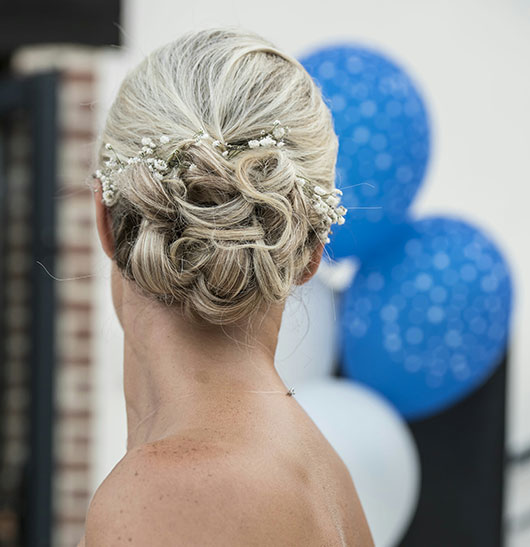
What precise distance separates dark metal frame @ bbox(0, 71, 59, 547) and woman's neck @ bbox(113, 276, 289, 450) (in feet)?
6.18

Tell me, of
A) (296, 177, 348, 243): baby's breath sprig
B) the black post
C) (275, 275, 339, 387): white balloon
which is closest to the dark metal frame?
the black post

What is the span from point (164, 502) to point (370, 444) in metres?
1.07

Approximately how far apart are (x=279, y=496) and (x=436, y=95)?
246cm

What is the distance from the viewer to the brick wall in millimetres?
2826

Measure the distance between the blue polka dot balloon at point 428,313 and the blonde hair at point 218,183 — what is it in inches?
37.1

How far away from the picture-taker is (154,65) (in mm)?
996

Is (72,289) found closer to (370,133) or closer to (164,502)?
(370,133)

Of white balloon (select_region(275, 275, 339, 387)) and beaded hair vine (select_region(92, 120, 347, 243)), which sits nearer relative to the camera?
beaded hair vine (select_region(92, 120, 347, 243))

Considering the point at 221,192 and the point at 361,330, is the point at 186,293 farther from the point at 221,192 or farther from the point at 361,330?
the point at 361,330

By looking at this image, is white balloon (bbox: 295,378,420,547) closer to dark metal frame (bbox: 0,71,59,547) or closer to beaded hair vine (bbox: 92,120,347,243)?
beaded hair vine (bbox: 92,120,347,243)

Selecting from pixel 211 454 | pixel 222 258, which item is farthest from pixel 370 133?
pixel 211 454

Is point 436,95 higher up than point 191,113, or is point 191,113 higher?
point 191,113

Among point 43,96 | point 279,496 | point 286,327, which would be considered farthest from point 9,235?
point 279,496

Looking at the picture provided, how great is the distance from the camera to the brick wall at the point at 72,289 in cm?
283
